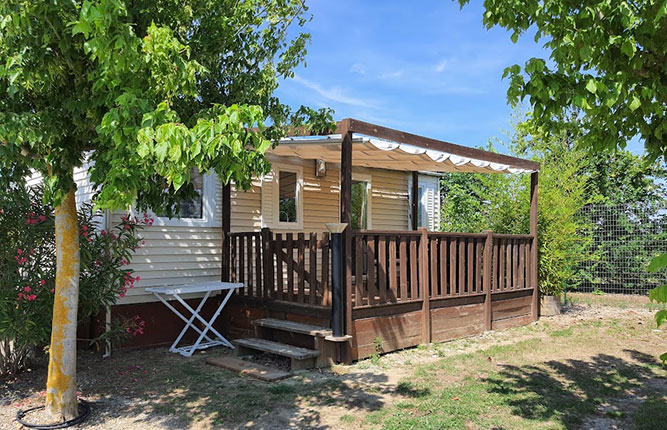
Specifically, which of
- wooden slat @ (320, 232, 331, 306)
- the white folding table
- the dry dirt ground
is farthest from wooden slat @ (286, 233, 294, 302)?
the dry dirt ground

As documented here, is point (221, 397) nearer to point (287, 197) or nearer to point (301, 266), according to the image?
point (301, 266)

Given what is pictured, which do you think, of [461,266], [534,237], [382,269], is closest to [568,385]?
[382,269]

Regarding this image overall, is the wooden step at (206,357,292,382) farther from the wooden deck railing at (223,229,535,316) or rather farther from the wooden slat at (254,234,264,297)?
the wooden slat at (254,234,264,297)

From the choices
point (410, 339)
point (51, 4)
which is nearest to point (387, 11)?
point (410, 339)

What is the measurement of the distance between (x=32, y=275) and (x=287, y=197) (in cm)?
432

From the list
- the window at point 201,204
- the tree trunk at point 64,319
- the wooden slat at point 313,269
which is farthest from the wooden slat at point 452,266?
the tree trunk at point 64,319

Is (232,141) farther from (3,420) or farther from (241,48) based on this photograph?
(3,420)

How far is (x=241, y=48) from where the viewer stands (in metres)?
4.83

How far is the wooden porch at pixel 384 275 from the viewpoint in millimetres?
6172

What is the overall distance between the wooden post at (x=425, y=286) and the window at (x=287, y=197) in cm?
255

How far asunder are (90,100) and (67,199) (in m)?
1.03

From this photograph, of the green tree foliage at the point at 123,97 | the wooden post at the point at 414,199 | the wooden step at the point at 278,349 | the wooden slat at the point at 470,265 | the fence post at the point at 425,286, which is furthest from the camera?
the wooden post at the point at 414,199

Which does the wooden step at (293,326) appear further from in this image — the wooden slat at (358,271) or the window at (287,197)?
the window at (287,197)

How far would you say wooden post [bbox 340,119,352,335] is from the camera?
5930 mm
